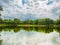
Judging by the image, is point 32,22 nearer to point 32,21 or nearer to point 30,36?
point 32,21

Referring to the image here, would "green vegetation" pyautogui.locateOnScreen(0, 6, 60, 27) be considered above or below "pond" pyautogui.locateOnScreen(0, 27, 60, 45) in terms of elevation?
above

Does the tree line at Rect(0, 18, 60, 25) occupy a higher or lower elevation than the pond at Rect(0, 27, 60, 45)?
higher

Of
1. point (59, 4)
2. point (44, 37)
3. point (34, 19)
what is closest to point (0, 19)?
point (34, 19)

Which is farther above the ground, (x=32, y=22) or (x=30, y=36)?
(x=32, y=22)

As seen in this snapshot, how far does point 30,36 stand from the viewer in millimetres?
1605

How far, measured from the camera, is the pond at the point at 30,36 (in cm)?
160

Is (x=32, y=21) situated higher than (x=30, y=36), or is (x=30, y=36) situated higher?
(x=32, y=21)

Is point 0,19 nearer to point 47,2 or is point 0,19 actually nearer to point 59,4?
point 47,2

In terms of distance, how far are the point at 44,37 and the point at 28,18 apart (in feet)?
0.97

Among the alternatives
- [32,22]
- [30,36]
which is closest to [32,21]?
[32,22]

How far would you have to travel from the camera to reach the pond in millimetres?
1600

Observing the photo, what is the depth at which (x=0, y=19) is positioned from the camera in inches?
64.9

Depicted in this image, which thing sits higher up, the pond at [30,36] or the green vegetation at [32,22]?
the green vegetation at [32,22]

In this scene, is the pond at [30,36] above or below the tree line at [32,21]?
below
